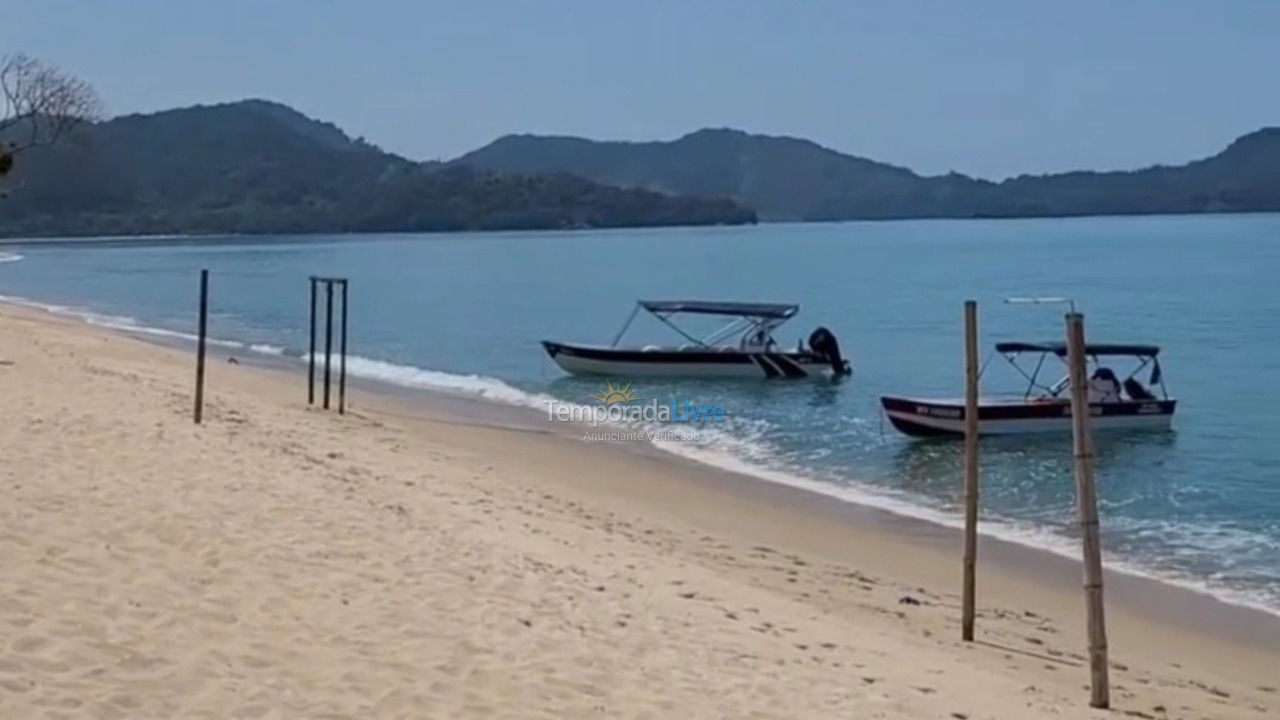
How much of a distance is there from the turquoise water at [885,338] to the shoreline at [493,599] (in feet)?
7.97

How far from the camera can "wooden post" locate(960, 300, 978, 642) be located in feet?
28.5

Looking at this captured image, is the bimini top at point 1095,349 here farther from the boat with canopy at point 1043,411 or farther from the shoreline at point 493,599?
the shoreline at point 493,599

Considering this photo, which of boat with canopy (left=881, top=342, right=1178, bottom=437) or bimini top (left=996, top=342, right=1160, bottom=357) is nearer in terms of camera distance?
A: boat with canopy (left=881, top=342, right=1178, bottom=437)

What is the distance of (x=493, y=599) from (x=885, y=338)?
125ft

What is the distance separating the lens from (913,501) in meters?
16.6

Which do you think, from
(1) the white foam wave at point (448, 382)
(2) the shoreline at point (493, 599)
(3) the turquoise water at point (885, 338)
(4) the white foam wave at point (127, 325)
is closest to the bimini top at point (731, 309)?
(3) the turquoise water at point (885, 338)

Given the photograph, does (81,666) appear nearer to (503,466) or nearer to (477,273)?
(503,466)

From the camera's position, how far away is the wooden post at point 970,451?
868cm

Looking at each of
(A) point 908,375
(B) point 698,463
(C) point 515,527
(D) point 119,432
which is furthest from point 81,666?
(A) point 908,375

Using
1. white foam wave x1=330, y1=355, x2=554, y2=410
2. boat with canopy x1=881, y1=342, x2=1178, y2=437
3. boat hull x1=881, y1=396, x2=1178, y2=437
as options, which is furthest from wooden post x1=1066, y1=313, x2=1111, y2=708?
white foam wave x1=330, y1=355, x2=554, y2=410

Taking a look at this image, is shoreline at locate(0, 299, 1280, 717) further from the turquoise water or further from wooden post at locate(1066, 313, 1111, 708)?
the turquoise water

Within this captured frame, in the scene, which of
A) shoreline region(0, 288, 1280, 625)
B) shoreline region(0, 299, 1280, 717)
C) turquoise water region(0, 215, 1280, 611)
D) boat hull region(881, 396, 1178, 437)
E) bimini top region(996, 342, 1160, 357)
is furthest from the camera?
bimini top region(996, 342, 1160, 357)

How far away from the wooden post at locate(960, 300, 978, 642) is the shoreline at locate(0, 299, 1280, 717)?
1.27 feet

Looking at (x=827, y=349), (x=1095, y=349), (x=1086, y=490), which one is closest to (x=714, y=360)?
(x=827, y=349)
